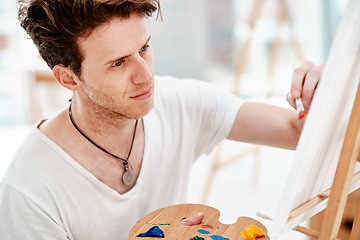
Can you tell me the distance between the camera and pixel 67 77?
1296 millimetres

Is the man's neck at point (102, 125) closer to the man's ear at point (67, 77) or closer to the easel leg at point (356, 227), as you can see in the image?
the man's ear at point (67, 77)

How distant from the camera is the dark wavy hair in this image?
1133mm

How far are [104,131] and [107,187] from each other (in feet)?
0.63

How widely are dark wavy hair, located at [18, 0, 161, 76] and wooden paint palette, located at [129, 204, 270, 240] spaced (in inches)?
20.2

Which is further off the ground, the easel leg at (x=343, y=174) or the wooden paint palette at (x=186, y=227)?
the easel leg at (x=343, y=174)

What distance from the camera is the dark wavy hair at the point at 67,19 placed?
3.72 feet

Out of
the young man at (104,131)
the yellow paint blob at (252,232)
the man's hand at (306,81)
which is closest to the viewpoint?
the yellow paint blob at (252,232)

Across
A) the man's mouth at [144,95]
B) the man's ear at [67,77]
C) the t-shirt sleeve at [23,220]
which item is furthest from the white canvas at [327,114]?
the man's ear at [67,77]

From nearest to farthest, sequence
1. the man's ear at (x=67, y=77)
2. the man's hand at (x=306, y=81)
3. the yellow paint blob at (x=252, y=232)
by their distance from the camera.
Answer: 1. the yellow paint blob at (x=252, y=232)
2. the man's hand at (x=306, y=81)
3. the man's ear at (x=67, y=77)

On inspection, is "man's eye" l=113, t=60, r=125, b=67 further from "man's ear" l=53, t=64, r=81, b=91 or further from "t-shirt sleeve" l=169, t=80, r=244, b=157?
"t-shirt sleeve" l=169, t=80, r=244, b=157

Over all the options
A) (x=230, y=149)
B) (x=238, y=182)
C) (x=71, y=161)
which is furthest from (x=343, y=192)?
(x=230, y=149)

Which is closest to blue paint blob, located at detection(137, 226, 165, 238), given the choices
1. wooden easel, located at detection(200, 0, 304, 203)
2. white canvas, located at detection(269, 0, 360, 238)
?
white canvas, located at detection(269, 0, 360, 238)

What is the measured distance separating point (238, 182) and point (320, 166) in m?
2.30

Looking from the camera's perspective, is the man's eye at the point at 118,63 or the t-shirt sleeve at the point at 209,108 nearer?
the man's eye at the point at 118,63
